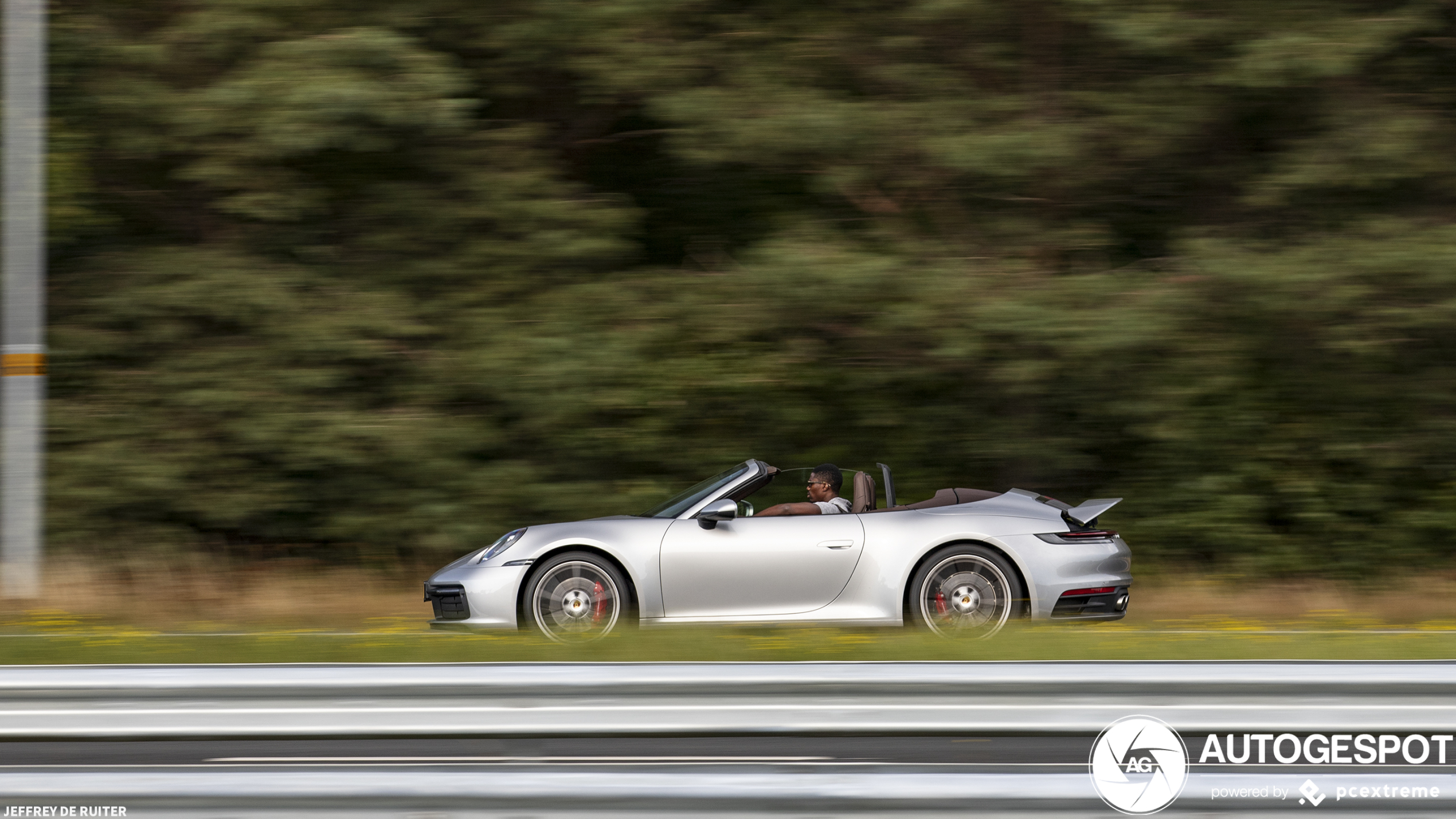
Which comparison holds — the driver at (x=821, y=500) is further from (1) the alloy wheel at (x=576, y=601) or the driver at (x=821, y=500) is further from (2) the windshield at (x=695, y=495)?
(1) the alloy wheel at (x=576, y=601)

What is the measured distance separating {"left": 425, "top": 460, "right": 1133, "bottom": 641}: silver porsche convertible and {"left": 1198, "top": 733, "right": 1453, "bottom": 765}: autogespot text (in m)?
3.50

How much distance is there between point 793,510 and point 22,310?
20.0 ft

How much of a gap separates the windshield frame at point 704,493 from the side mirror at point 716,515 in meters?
0.15

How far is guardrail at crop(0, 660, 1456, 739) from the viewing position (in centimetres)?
406

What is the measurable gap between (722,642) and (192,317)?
23.7 feet

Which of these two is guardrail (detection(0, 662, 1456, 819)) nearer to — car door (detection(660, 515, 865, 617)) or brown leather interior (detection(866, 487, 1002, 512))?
car door (detection(660, 515, 865, 617))

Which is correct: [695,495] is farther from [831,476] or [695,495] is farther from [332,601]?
[332,601]

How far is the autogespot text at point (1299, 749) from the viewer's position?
404cm

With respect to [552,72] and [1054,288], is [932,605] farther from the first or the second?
[552,72]

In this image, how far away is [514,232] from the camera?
12617 millimetres

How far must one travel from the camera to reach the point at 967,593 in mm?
7781

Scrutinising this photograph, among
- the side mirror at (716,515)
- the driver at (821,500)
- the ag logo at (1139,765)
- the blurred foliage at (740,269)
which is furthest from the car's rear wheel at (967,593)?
the blurred foliage at (740,269)
